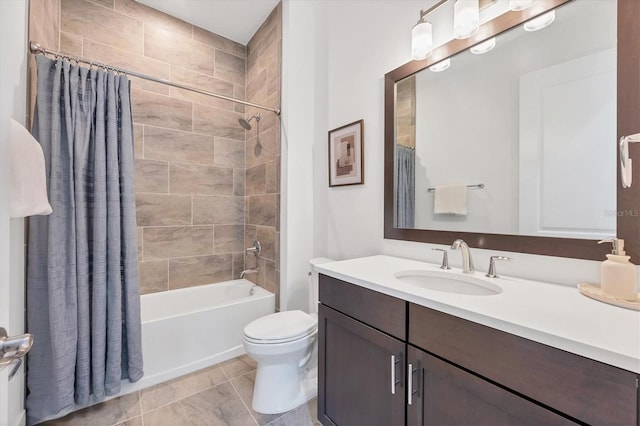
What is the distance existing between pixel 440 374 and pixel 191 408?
4.77 ft

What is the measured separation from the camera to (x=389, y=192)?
5.31 feet

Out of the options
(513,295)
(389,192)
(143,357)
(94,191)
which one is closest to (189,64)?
(94,191)

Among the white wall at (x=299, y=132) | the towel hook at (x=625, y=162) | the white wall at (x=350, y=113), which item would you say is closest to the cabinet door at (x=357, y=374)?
the white wall at (x=350, y=113)

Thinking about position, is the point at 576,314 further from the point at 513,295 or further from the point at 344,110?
the point at 344,110

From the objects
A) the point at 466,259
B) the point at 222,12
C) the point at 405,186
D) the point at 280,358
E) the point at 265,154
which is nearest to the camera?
the point at 466,259

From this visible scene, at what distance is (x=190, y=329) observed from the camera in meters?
1.85

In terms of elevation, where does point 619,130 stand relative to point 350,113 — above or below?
Answer: below

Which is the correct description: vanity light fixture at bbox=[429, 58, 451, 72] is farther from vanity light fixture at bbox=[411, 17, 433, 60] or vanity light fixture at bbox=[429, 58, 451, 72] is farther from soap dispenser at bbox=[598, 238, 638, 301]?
soap dispenser at bbox=[598, 238, 638, 301]

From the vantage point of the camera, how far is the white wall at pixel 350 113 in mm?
1591

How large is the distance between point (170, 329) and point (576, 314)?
2.10 meters

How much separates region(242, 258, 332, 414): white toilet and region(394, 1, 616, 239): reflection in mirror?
920 millimetres

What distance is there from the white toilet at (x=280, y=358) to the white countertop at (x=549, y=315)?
0.64 m

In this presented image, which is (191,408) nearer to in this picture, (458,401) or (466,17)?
(458,401)

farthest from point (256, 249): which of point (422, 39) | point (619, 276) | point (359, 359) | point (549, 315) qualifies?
point (619, 276)
